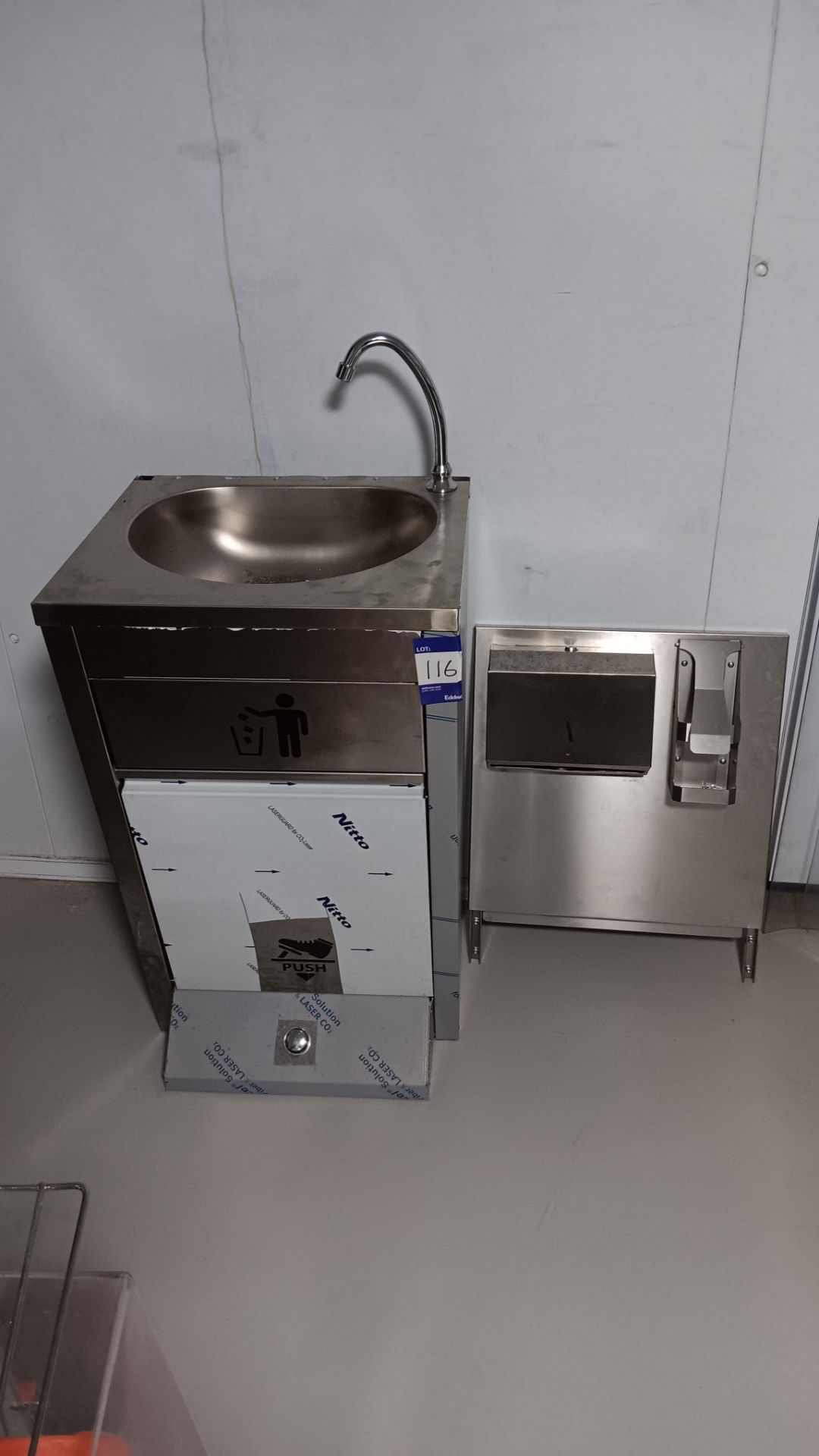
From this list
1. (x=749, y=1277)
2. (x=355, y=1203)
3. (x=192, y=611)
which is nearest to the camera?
(x=192, y=611)

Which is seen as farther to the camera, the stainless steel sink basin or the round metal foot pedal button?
the round metal foot pedal button

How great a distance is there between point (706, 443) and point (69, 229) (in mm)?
1063

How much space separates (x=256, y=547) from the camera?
1.76 m

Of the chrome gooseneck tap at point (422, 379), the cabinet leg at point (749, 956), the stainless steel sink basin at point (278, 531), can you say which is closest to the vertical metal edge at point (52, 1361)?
the stainless steel sink basin at point (278, 531)

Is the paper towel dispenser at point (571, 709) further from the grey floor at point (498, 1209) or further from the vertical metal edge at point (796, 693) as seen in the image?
the grey floor at point (498, 1209)

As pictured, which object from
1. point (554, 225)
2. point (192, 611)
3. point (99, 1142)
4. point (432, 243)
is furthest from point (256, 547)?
point (99, 1142)

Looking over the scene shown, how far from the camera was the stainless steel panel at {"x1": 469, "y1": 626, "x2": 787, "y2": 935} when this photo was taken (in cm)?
182

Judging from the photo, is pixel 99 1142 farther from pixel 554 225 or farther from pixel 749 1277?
pixel 554 225

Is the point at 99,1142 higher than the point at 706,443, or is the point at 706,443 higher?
the point at 706,443

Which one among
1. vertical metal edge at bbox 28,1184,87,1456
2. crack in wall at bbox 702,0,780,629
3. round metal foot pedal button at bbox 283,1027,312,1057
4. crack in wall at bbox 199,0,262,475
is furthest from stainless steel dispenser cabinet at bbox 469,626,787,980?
vertical metal edge at bbox 28,1184,87,1456

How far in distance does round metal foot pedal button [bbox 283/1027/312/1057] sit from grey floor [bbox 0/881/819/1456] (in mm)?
91

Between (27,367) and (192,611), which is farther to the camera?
(27,367)

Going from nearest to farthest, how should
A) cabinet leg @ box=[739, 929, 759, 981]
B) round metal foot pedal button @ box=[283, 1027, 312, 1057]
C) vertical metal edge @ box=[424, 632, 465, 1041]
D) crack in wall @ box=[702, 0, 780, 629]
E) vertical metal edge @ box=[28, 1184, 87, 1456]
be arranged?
vertical metal edge @ box=[28, 1184, 87, 1456], crack in wall @ box=[702, 0, 780, 629], vertical metal edge @ box=[424, 632, 465, 1041], round metal foot pedal button @ box=[283, 1027, 312, 1057], cabinet leg @ box=[739, 929, 759, 981]

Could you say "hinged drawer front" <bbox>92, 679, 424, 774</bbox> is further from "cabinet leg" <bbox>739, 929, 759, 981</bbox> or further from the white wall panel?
"cabinet leg" <bbox>739, 929, 759, 981</bbox>
